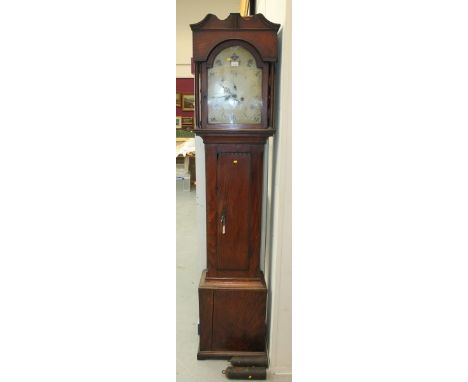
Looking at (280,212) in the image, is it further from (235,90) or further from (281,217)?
(235,90)

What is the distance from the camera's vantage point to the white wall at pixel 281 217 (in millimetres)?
1871

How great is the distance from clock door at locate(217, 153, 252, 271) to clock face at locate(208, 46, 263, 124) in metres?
0.18

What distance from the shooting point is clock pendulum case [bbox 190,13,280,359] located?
197 cm

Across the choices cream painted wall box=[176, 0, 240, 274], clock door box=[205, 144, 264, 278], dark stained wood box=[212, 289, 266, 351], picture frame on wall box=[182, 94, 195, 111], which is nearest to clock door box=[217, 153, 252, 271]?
clock door box=[205, 144, 264, 278]

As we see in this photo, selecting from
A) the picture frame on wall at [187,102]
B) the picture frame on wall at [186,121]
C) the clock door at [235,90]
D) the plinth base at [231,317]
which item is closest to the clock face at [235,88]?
the clock door at [235,90]

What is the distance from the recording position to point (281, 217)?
6.43 feet

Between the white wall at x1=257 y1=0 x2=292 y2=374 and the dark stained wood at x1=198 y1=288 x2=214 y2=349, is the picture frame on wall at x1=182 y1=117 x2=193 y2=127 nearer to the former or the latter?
the white wall at x1=257 y1=0 x2=292 y2=374

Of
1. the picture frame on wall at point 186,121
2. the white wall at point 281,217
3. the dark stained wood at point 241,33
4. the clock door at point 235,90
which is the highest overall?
the picture frame on wall at point 186,121

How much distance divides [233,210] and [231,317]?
1.82 feet

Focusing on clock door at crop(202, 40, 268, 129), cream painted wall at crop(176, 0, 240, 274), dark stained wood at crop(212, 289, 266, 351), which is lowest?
dark stained wood at crop(212, 289, 266, 351)

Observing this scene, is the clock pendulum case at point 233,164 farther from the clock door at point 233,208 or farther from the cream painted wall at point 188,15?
the cream painted wall at point 188,15

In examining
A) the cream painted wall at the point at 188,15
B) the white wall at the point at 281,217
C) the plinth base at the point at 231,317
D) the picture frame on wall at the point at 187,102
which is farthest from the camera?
the picture frame on wall at the point at 187,102

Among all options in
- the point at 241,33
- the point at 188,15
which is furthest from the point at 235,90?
the point at 188,15

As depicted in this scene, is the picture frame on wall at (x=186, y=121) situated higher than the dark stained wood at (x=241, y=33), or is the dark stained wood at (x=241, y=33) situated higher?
the picture frame on wall at (x=186, y=121)
